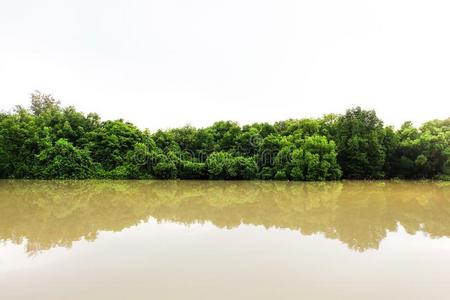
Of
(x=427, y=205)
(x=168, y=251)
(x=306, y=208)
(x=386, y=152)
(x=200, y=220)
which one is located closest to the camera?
(x=168, y=251)

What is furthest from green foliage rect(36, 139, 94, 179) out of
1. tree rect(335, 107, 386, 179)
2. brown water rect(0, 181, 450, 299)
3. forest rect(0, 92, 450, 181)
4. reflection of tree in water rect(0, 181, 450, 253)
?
tree rect(335, 107, 386, 179)

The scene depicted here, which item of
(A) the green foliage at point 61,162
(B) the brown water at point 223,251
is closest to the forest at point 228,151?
(A) the green foliage at point 61,162

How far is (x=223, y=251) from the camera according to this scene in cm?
730

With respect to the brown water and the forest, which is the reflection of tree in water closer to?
the brown water

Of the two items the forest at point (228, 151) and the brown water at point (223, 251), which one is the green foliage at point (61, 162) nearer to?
Answer: the forest at point (228, 151)

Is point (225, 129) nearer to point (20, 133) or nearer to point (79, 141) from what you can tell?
point (79, 141)

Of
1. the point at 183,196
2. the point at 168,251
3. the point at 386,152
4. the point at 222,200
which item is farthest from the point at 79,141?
the point at 386,152

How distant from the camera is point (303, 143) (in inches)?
1077

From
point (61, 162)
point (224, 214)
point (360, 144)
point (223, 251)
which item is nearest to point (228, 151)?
→ point (360, 144)

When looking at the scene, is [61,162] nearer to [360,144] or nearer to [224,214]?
[224,214]

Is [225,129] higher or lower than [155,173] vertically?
higher

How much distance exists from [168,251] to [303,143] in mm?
21614

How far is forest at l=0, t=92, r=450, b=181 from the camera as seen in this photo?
26.8 m

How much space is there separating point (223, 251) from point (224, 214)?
4.62m
